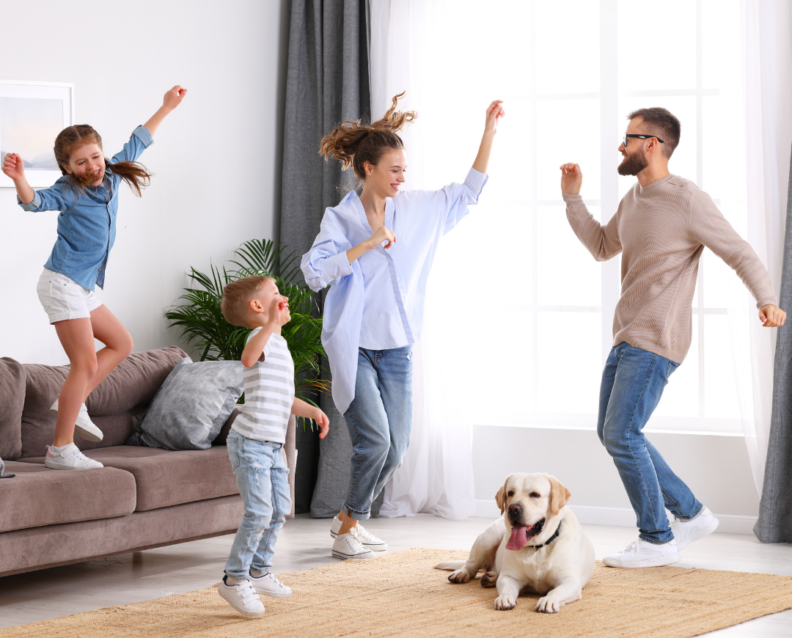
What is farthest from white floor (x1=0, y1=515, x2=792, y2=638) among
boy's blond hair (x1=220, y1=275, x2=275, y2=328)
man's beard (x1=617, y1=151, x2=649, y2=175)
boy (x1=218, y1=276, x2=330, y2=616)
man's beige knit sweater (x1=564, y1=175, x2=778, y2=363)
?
man's beard (x1=617, y1=151, x2=649, y2=175)

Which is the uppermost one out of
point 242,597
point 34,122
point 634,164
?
point 34,122

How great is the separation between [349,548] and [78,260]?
4.46 feet

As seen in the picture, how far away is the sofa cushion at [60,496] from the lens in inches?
114

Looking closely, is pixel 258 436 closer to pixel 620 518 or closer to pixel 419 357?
pixel 419 357

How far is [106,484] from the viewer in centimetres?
315

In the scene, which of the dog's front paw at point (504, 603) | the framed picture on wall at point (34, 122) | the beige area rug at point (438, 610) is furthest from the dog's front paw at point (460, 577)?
the framed picture on wall at point (34, 122)

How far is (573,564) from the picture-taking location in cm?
287

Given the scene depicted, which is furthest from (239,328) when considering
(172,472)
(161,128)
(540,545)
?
(540,545)

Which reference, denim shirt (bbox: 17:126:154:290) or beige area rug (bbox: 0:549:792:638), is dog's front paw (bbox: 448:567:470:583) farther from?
denim shirt (bbox: 17:126:154:290)

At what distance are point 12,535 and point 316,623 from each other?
3.10 ft

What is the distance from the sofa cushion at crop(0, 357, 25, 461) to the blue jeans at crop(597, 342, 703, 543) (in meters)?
2.01

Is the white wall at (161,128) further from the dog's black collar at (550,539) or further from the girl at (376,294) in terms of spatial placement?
the dog's black collar at (550,539)

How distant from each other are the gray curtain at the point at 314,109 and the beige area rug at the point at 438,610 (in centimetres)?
153

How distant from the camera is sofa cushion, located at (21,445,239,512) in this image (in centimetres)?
329
